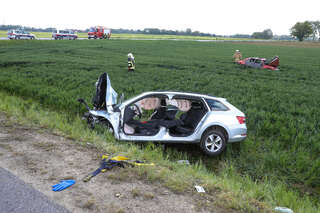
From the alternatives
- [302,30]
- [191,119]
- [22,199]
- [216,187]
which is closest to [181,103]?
[191,119]

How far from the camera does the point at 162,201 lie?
3.53 meters

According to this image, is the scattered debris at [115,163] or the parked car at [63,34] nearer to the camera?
the scattered debris at [115,163]

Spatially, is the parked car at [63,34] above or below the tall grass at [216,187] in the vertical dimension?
above

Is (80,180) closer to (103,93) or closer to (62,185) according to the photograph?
(62,185)

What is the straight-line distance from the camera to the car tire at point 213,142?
635 centimetres

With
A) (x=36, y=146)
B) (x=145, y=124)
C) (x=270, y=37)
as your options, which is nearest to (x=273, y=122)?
(x=145, y=124)

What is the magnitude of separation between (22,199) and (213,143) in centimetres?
424

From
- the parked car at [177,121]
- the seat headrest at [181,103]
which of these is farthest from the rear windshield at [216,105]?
the seat headrest at [181,103]

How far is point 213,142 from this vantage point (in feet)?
21.0

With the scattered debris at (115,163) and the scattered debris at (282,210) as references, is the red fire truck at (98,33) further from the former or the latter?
the scattered debris at (282,210)

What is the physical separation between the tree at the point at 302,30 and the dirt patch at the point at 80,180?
128451mm

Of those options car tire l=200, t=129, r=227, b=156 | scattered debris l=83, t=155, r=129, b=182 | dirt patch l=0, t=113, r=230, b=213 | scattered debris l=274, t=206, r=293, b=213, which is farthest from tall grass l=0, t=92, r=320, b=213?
car tire l=200, t=129, r=227, b=156

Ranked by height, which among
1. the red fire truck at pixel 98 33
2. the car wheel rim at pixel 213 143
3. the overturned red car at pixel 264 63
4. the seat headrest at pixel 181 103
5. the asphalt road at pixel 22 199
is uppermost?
the red fire truck at pixel 98 33

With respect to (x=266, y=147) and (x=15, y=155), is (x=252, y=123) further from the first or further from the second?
(x=15, y=155)
